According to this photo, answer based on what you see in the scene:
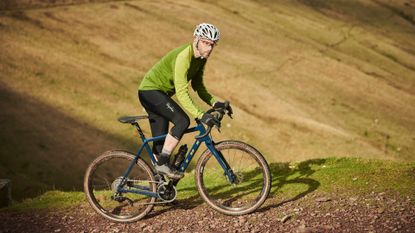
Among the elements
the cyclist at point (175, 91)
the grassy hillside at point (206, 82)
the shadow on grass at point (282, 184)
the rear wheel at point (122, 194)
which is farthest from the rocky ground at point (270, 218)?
the grassy hillside at point (206, 82)

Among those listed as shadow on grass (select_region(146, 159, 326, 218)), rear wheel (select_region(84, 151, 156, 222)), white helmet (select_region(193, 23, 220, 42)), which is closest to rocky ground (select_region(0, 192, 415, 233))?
shadow on grass (select_region(146, 159, 326, 218))

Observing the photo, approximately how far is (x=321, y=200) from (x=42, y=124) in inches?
1059

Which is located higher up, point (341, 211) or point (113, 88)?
point (341, 211)

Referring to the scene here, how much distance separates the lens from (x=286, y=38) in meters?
70.2

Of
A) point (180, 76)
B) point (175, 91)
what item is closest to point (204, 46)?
point (180, 76)

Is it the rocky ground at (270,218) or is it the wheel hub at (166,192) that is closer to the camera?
the rocky ground at (270,218)

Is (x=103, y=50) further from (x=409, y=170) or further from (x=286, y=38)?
(x=409, y=170)

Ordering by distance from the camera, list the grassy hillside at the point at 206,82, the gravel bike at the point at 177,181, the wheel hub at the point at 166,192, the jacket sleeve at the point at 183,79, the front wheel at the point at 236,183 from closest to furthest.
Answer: the jacket sleeve at the point at 183,79 → the front wheel at the point at 236,183 → the gravel bike at the point at 177,181 → the wheel hub at the point at 166,192 → the grassy hillside at the point at 206,82

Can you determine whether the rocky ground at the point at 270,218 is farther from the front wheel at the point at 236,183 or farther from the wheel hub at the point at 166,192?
the wheel hub at the point at 166,192

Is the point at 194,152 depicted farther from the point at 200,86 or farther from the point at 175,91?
the point at 200,86

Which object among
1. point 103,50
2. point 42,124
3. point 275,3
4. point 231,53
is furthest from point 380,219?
point 275,3

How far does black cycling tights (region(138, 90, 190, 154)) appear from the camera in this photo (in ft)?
27.2

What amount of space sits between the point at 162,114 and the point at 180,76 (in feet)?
3.15

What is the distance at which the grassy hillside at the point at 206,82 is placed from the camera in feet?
102
